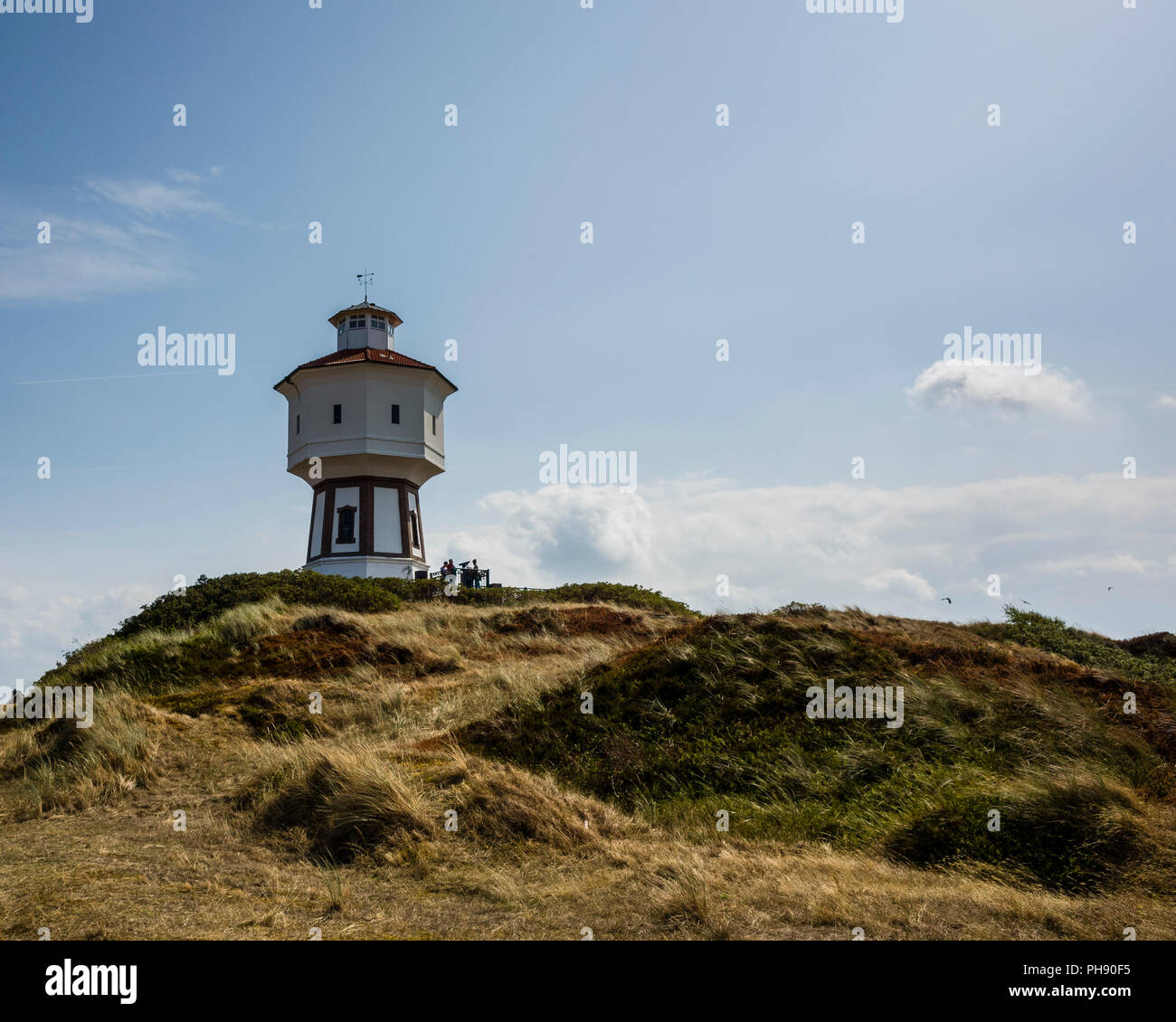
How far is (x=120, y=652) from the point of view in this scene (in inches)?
728

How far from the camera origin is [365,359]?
36375 mm

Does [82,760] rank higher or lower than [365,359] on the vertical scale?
lower

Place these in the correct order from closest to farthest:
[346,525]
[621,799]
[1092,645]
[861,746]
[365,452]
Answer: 1. [621,799]
2. [861,746]
3. [1092,645]
4. [365,452]
5. [346,525]

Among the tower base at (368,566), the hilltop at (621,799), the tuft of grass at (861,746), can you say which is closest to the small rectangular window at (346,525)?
the tower base at (368,566)

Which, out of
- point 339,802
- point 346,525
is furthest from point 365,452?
point 339,802

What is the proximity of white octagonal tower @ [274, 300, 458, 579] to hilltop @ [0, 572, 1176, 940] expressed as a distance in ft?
63.1

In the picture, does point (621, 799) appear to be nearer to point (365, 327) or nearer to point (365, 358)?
point (365, 358)

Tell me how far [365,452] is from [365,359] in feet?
13.2

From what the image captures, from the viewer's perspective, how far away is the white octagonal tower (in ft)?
118

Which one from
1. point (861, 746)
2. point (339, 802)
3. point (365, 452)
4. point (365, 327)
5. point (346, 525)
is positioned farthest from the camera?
point (365, 327)

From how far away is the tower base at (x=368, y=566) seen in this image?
36062 millimetres

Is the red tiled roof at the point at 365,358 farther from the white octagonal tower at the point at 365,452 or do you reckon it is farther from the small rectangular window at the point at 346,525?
the small rectangular window at the point at 346,525
